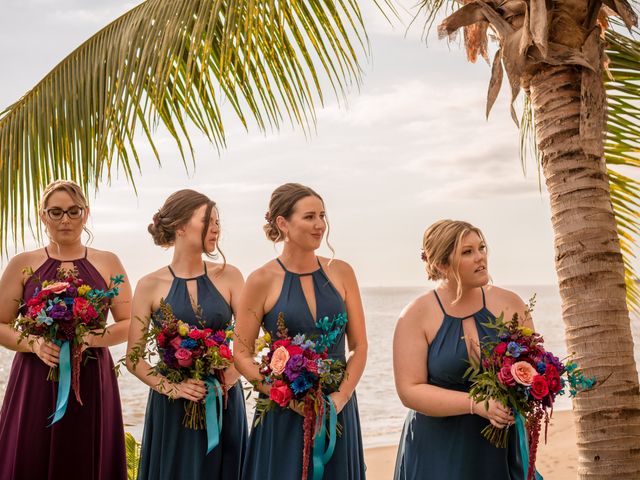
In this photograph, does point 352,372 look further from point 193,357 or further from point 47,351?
point 47,351

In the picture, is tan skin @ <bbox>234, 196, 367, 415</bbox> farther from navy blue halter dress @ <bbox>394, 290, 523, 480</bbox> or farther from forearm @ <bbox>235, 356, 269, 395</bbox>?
navy blue halter dress @ <bbox>394, 290, 523, 480</bbox>

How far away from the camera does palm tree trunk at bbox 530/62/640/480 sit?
4828 millimetres

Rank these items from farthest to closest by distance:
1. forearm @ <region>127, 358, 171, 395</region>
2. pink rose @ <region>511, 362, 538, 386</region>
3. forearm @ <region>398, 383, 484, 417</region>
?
forearm @ <region>127, 358, 171, 395</region> → forearm @ <region>398, 383, 484, 417</region> → pink rose @ <region>511, 362, 538, 386</region>

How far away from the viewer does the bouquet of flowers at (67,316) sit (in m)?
4.75

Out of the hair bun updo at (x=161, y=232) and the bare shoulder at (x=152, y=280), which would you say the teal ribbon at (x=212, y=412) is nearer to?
the bare shoulder at (x=152, y=280)

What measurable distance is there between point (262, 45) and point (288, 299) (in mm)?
2537

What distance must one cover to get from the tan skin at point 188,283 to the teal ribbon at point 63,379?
435mm

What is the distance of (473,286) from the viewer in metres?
3.95

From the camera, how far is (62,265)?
523 centimetres

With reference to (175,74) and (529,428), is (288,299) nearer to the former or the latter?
(529,428)

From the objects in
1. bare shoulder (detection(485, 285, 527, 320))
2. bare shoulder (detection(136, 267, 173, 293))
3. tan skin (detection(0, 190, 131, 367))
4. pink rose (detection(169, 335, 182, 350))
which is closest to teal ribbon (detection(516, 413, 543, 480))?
bare shoulder (detection(485, 285, 527, 320))

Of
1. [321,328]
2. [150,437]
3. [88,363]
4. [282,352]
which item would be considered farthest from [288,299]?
[88,363]

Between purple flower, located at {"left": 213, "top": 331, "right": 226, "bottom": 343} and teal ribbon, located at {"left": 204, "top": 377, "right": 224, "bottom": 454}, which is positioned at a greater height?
purple flower, located at {"left": 213, "top": 331, "right": 226, "bottom": 343}

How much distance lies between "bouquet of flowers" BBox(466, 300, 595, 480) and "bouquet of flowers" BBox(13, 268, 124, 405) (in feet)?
7.92
